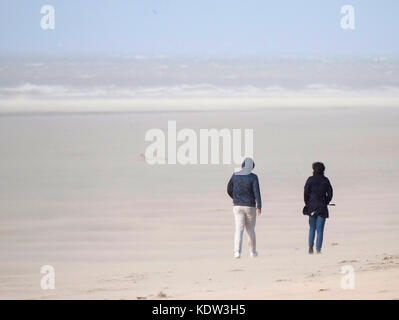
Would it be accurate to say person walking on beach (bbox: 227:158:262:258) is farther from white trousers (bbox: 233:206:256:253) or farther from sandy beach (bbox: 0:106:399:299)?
sandy beach (bbox: 0:106:399:299)

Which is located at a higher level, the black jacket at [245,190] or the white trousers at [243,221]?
the black jacket at [245,190]

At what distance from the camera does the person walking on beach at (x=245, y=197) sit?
1161 centimetres

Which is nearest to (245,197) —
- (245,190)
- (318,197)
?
(245,190)

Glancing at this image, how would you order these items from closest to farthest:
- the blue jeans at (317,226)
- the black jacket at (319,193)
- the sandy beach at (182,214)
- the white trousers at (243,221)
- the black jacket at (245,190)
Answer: the sandy beach at (182,214) → the black jacket at (245,190) → the white trousers at (243,221) → the black jacket at (319,193) → the blue jeans at (317,226)

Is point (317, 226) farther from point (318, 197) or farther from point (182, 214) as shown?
point (182, 214)

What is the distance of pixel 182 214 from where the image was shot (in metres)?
15.3

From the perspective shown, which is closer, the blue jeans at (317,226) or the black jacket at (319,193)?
Result: the black jacket at (319,193)

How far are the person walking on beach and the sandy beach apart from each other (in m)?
0.41

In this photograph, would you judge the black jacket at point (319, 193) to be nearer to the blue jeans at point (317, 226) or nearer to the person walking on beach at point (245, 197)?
the blue jeans at point (317, 226)

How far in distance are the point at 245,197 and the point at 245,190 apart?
86 millimetres

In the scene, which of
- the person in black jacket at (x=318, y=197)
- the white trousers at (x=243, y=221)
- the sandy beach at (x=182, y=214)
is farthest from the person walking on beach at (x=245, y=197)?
the person in black jacket at (x=318, y=197)

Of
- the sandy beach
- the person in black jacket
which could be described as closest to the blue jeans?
the person in black jacket

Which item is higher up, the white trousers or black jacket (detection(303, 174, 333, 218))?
black jacket (detection(303, 174, 333, 218))

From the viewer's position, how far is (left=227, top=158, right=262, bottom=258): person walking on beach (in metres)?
11.6
